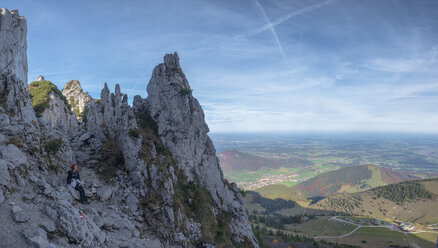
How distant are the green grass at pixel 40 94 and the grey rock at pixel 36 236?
36.1 metres

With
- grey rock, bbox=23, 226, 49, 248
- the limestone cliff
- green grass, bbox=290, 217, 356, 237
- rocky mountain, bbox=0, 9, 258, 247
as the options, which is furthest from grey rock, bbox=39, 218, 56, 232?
green grass, bbox=290, 217, 356, 237

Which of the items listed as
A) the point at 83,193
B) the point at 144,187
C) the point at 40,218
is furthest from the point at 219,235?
the point at 40,218

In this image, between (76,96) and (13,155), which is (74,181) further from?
(76,96)

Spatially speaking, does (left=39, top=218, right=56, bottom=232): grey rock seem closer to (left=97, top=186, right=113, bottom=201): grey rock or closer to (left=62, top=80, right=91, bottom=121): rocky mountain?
(left=97, top=186, right=113, bottom=201): grey rock

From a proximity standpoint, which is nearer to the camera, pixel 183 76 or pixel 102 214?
pixel 102 214

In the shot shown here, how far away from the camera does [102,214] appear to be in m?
15.9

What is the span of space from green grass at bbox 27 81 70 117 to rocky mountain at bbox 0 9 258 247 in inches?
12.4

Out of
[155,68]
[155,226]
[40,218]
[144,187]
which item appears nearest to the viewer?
[40,218]

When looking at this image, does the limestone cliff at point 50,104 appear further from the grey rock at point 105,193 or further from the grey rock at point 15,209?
the grey rock at point 15,209

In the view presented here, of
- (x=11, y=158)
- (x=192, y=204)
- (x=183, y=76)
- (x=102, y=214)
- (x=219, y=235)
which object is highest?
(x=183, y=76)

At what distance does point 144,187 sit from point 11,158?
37.8 feet

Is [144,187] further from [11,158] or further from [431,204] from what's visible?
[431,204]

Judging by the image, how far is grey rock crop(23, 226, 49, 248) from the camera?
29.6ft

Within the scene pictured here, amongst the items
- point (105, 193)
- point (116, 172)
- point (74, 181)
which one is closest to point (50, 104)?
point (116, 172)
